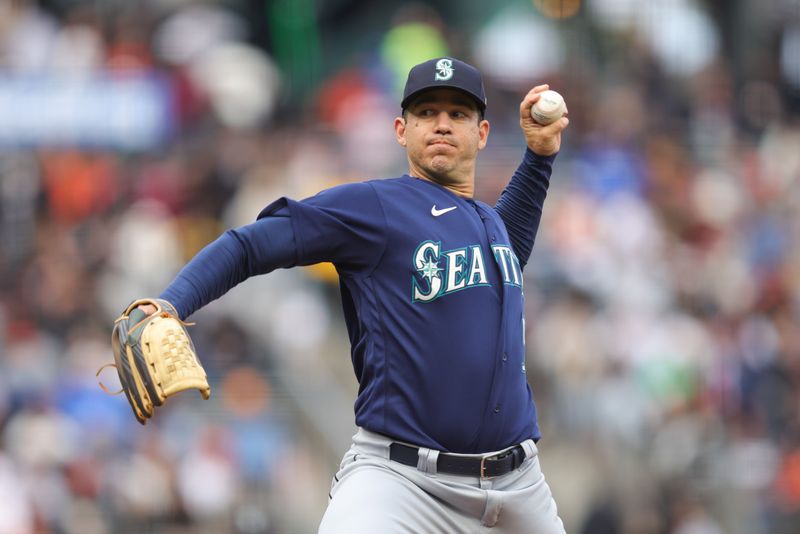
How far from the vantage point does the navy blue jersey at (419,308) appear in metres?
4.32

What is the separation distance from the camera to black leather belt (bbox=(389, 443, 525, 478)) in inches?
170

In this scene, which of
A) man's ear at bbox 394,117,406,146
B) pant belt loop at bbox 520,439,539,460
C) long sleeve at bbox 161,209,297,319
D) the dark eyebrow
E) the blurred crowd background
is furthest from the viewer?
the blurred crowd background

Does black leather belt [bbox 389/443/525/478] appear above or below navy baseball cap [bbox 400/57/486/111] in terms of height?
below

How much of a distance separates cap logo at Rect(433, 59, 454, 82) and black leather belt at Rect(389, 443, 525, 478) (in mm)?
1202

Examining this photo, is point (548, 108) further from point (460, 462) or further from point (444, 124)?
point (460, 462)

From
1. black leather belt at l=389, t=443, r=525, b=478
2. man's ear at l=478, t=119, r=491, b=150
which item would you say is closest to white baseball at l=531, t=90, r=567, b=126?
man's ear at l=478, t=119, r=491, b=150

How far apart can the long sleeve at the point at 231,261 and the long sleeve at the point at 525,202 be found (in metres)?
1.09

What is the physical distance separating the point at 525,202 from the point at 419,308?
0.94 m

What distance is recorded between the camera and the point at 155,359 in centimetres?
387

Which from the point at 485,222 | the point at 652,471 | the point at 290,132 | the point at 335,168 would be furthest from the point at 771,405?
the point at 485,222

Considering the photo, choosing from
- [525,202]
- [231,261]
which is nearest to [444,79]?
[525,202]

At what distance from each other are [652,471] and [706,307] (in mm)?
1695

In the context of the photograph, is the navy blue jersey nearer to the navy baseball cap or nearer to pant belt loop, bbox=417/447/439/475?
Result: pant belt loop, bbox=417/447/439/475

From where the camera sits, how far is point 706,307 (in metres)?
11.4
